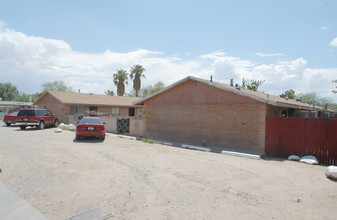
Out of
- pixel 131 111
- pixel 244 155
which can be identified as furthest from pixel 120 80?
pixel 244 155

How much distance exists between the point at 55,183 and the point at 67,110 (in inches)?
885

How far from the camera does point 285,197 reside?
568 centimetres

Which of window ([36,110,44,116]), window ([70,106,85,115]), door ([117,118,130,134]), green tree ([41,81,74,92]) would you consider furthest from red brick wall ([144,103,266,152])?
green tree ([41,81,74,92])

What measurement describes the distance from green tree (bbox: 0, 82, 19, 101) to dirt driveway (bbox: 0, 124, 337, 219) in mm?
77899

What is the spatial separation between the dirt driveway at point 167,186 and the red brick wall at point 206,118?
2829 mm

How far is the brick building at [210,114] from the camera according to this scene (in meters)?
12.1

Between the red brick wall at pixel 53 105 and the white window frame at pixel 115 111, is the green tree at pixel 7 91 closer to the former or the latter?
the red brick wall at pixel 53 105

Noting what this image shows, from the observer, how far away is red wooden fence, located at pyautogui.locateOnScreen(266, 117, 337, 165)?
31.8 ft

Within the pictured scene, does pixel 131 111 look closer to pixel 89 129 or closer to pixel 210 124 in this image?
pixel 89 129

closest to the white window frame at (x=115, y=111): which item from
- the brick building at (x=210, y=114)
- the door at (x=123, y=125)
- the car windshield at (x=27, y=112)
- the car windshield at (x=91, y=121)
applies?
the car windshield at (x=27, y=112)

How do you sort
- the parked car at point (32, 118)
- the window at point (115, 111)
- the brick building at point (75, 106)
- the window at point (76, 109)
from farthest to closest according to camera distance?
the window at point (115, 111) < the window at point (76, 109) < the brick building at point (75, 106) < the parked car at point (32, 118)

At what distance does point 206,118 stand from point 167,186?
849 cm

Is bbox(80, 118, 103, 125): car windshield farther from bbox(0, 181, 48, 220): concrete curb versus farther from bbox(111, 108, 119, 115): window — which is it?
bbox(111, 108, 119, 115): window

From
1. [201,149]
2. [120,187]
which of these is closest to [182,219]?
[120,187]
